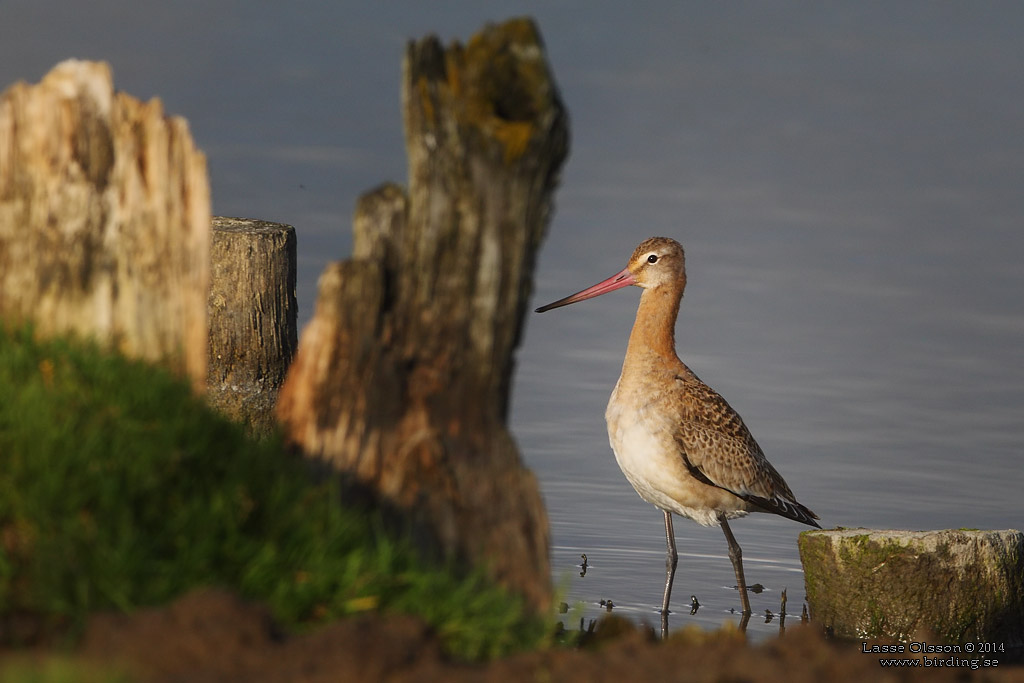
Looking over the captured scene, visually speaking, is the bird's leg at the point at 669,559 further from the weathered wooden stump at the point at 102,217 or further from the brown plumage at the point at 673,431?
the weathered wooden stump at the point at 102,217

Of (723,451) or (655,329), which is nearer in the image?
(723,451)

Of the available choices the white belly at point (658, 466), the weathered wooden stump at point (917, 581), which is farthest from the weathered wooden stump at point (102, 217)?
the weathered wooden stump at point (917, 581)

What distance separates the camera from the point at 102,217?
7020mm

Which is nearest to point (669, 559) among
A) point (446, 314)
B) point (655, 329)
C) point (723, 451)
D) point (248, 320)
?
point (723, 451)

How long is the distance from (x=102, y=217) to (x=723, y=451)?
6.17m

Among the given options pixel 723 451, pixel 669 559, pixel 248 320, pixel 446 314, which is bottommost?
pixel 669 559

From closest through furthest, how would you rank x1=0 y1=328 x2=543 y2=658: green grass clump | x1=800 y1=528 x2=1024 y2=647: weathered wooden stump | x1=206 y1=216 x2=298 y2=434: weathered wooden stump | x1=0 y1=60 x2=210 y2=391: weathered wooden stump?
x1=0 y1=328 x2=543 y2=658: green grass clump
x1=0 y1=60 x2=210 y2=391: weathered wooden stump
x1=800 y1=528 x2=1024 y2=647: weathered wooden stump
x1=206 y1=216 x2=298 y2=434: weathered wooden stump

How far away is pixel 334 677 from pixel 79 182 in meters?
3.90

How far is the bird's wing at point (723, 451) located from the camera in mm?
11000

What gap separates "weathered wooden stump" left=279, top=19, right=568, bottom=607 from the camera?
6242 millimetres

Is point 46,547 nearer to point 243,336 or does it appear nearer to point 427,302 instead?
point 427,302

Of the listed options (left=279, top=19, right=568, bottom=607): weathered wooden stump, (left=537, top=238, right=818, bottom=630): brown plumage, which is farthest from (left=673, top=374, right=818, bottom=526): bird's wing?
(left=279, top=19, right=568, bottom=607): weathered wooden stump

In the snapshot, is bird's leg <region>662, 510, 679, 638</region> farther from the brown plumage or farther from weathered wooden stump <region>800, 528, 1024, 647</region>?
weathered wooden stump <region>800, 528, 1024, 647</region>

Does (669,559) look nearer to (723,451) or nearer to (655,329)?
(723,451)
